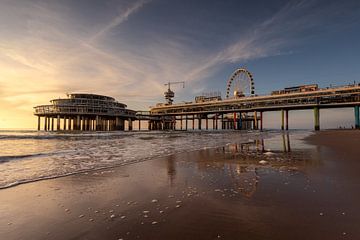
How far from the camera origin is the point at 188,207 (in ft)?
11.9

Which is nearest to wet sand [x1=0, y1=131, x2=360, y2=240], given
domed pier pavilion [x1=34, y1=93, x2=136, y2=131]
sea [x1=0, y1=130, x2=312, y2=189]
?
sea [x1=0, y1=130, x2=312, y2=189]

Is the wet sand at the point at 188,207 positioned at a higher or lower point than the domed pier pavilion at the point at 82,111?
lower

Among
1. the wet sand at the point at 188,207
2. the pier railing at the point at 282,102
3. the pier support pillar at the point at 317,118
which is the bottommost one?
the wet sand at the point at 188,207

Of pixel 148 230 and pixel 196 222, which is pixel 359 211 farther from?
pixel 148 230

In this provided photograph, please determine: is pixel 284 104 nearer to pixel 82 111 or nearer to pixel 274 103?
pixel 274 103

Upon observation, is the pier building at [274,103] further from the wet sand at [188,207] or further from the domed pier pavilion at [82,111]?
the wet sand at [188,207]

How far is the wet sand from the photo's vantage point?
2.70 m

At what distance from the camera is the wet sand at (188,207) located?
270cm

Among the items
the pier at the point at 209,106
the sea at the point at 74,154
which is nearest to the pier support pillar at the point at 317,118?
the pier at the point at 209,106

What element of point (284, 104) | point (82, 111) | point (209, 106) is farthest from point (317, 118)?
point (82, 111)

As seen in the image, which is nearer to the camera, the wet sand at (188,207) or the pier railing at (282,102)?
the wet sand at (188,207)

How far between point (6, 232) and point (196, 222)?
8.29 ft

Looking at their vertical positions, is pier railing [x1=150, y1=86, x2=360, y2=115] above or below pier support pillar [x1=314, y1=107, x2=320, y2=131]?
above

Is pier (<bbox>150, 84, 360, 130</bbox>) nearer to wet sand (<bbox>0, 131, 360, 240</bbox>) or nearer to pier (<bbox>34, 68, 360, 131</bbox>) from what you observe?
pier (<bbox>34, 68, 360, 131</bbox>)
